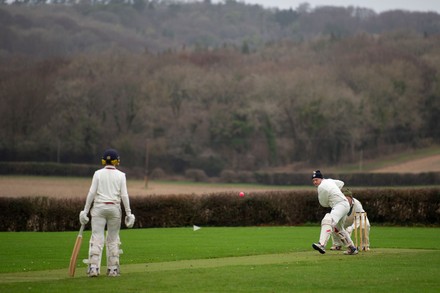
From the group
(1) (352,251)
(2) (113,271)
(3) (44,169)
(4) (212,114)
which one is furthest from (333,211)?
(4) (212,114)

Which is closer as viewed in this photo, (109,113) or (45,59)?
(109,113)

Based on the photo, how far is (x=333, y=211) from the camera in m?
20.6

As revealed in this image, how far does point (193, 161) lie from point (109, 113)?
13.1m

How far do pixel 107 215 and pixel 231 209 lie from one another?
24.1 m

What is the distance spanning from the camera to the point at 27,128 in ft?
344

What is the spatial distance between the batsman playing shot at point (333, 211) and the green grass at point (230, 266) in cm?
36

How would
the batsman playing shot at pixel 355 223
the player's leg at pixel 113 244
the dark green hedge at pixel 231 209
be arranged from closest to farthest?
the player's leg at pixel 113 244, the batsman playing shot at pixel 355 223, the dark green hedge at pixel 231 209

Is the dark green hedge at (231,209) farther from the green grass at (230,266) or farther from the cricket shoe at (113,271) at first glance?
the cricket shoe at (113,271)

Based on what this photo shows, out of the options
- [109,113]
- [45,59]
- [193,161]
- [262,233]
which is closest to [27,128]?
[109,113]

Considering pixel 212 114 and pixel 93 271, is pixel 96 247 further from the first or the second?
pixel 212 114

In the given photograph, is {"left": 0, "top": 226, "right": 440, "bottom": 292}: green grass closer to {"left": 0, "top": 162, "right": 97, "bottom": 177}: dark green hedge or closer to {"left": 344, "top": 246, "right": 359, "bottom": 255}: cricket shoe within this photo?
{"left": 344, "top": 246, "right": 359, "bottom": 255}: cricket shoe

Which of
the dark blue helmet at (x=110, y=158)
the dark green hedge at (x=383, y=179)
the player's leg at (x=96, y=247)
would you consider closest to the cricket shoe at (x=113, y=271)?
the player's leg at (x=96, y=247)

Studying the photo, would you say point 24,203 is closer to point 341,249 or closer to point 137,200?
point 137,200

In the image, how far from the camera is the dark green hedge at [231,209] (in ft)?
120
